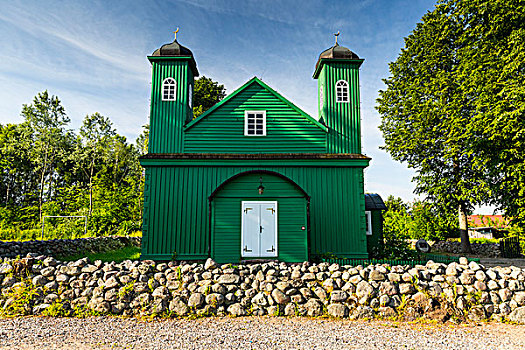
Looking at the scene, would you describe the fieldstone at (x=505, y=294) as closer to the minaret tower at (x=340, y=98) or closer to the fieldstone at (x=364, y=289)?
the fieldstone at (x=364, y=289)

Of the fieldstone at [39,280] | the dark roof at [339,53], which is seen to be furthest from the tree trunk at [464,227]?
the fieldstone at [39,280]

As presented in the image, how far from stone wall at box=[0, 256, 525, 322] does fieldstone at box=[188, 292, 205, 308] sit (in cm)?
2

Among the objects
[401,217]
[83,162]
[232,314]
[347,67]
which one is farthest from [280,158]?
[83,162]

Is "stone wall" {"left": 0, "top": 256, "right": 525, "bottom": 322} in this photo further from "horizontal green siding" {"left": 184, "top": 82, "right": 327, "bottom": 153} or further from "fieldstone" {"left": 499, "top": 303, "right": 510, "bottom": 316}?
"horizontal green siding" {"left": 184, "top": 82, "right": 327, "bottom": 153}

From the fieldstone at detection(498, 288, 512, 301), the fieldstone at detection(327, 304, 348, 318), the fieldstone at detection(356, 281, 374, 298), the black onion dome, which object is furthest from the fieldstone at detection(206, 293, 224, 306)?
the black onion dome

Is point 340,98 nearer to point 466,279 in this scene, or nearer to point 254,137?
point 254,137

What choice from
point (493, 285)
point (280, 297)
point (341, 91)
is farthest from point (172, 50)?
point (493, 285)

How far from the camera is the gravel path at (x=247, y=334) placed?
5.27 m

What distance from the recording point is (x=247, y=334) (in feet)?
18.7

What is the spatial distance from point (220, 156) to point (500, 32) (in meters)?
15.4

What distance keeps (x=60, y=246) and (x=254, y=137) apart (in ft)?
35.2

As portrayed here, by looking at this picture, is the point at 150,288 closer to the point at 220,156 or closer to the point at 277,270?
the point at 277,270

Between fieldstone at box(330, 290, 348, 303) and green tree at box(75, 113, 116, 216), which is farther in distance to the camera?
green tree at box(75, 113, 116, 216)

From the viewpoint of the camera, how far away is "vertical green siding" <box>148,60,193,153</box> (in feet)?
42.0
